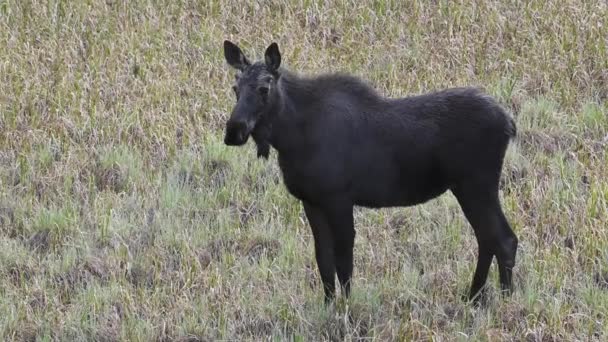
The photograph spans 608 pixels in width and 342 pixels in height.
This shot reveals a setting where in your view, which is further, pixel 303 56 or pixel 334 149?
pixel 303 56

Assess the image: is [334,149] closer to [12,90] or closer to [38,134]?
[38,134]

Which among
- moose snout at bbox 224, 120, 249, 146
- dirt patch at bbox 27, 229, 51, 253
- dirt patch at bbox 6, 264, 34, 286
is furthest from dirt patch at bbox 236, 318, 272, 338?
dirt patch at bbox 27, 229, 51, 253

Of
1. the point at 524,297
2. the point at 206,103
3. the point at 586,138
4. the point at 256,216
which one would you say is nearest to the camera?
the point at 524,297

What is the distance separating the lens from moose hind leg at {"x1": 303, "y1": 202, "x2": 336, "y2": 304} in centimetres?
763

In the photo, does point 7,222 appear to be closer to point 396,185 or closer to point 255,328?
point 255,328

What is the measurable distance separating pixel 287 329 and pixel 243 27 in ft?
20.1

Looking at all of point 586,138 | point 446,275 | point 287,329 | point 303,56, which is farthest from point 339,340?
point 303,56

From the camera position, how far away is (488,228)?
25.5 feet

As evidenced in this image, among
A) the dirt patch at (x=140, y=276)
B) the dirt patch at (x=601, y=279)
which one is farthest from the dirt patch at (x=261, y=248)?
the dirt patch at (x=601, y=279)

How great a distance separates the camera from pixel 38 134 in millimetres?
10773

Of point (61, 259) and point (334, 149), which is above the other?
point (334, 149)

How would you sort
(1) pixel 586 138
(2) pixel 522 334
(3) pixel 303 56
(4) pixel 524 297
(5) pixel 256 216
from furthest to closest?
(3) pixel 303 56 → (1) pixel 586 138 → (5) pixel 256 216 → (4) pixel 524 297 → (2) pixel 522 334

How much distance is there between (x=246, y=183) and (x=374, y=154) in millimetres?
2487

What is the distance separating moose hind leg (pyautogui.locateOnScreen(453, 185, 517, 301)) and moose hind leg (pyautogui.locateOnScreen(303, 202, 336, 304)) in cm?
89
